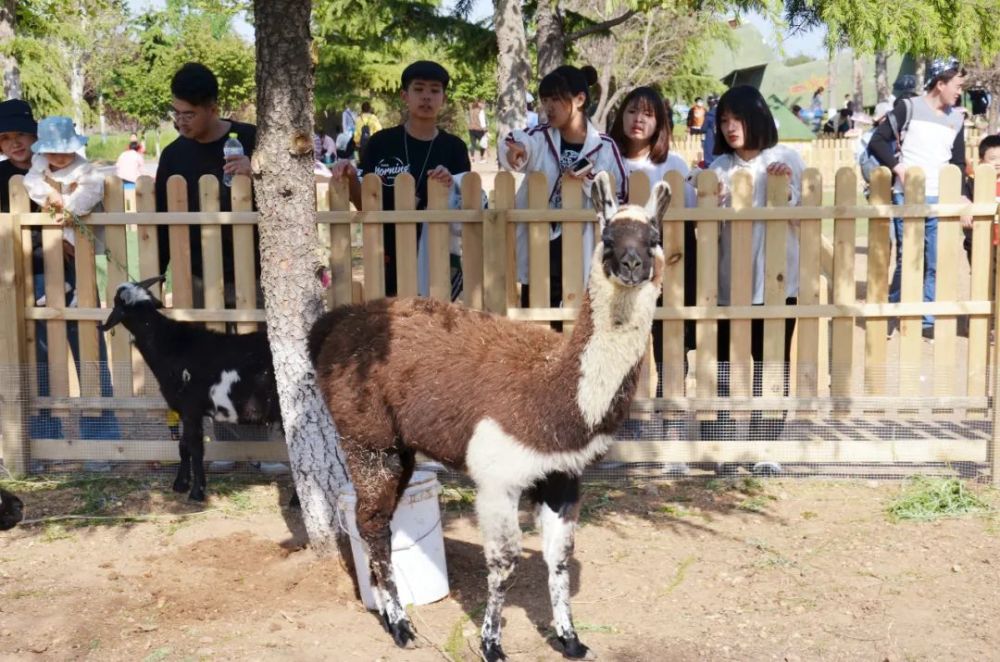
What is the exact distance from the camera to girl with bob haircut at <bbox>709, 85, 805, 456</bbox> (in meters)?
6.47

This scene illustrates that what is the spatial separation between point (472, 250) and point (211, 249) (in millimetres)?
1572

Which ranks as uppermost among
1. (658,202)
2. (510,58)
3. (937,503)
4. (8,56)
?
(8,56)

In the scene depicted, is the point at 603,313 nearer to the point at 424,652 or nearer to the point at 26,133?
the point at 424,652

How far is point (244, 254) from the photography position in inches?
264

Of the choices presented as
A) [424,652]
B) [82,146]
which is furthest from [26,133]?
[424,652]

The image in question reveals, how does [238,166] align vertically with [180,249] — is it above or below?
above

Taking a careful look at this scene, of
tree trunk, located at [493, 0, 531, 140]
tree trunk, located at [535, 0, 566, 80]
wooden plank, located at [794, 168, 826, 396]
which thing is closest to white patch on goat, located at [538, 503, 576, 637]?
wooden plank, located at [794, 168, 826, 396]

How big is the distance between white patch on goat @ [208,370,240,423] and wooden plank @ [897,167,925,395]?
3.80 meters

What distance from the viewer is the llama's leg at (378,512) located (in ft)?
15.3

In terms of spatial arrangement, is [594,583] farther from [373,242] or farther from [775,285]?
[373,242]

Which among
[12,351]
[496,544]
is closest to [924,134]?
[496,544]

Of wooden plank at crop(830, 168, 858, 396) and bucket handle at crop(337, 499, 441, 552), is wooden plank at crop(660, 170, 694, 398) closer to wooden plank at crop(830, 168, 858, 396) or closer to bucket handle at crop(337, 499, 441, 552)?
wooden plank at crop(830, 168, 858, 396)

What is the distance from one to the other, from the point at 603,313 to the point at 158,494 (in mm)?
3553

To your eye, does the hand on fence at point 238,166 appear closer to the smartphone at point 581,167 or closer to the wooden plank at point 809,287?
the smartphone at point 581,167
